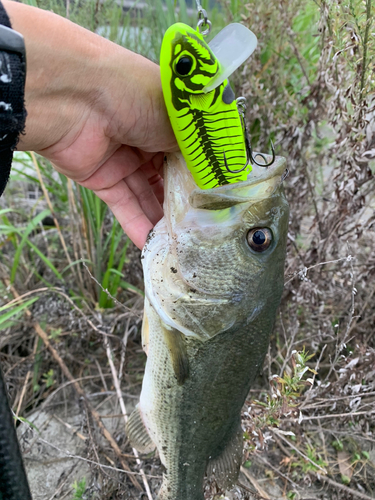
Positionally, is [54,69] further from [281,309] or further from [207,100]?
[281,309]

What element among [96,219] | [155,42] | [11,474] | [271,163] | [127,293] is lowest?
[127,293]

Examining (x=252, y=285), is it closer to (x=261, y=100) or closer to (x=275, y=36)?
(x=261, y=100)

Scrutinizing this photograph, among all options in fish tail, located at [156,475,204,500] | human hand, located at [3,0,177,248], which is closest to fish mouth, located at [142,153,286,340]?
human hand, located at [3,0,177,248]

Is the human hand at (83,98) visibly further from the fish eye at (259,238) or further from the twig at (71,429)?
the twig at (71,429)

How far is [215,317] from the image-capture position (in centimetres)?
132

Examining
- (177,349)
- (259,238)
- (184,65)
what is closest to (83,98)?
(184,65)

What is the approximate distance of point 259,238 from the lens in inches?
50.1

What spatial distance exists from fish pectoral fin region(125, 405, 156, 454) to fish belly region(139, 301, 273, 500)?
53 millimetres

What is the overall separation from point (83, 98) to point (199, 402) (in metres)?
1.32

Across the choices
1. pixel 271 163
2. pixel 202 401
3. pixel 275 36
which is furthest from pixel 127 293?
pixel 275 36

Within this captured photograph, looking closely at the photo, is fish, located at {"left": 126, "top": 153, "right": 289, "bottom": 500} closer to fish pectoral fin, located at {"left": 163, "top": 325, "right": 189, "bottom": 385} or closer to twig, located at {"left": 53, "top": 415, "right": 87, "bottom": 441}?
fish pectoral fin, located at {"left": 163, "top": 325, "right": 189, "bottom": 385}

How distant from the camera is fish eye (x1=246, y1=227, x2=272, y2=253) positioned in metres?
1.27

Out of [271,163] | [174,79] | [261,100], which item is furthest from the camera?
[261,100]

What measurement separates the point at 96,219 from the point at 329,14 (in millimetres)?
1719
